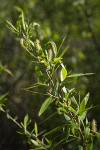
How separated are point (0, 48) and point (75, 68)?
4.11ft

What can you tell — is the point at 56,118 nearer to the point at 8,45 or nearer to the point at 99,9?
the point at 99,9

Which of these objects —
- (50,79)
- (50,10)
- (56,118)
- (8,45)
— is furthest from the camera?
(8,45)

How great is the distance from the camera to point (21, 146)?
373 cm

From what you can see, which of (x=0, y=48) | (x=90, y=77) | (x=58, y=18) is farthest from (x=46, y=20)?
(x=90, y=77)

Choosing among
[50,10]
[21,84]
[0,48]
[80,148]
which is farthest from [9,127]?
[80,148]

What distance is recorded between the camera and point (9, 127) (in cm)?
419

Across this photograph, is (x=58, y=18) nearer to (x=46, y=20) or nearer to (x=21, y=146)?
(x=46, y=20)

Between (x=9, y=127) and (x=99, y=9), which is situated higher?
(x=99, y=9)

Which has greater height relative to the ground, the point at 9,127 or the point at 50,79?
the point at 50,79

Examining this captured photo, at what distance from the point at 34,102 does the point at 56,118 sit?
72 centimetres

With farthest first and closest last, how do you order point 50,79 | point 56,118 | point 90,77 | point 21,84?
point 21,84 < point 90,77 < point 56,118 < point 50,79

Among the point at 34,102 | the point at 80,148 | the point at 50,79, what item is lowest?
the point at 34,102

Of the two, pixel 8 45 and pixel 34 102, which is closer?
pixel 34 102

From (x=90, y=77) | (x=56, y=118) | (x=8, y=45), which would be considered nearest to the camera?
(x=56, y=118)
